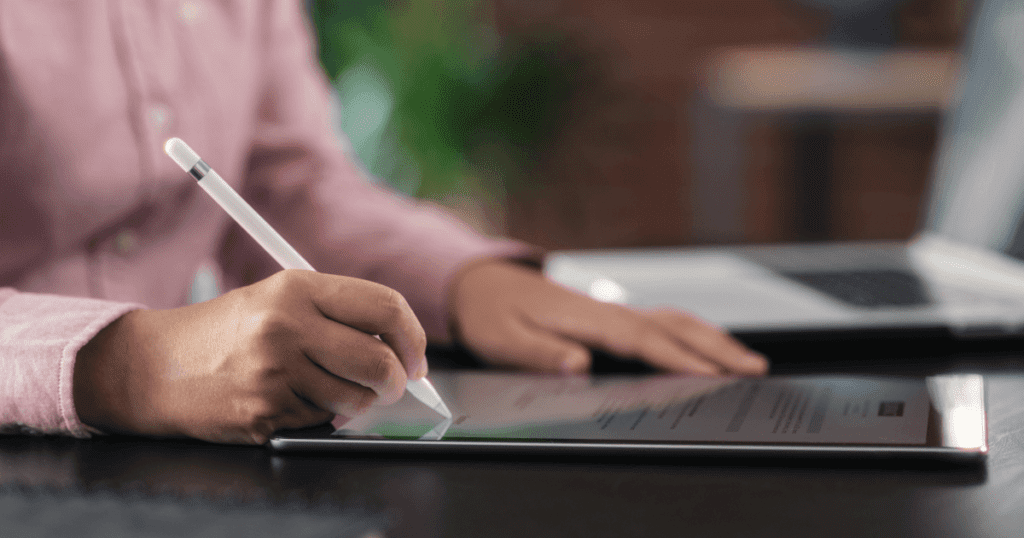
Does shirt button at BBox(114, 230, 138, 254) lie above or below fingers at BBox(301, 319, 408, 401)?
above

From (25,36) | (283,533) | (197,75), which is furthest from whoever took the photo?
(197,75)

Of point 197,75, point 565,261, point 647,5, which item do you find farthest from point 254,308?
point 647,5

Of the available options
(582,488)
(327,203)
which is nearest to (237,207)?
(582,488)

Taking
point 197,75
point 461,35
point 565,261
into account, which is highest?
point 461,35

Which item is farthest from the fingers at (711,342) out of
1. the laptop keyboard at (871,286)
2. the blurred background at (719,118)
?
the blurred background at (719,118)

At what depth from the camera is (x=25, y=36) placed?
1.52 feet

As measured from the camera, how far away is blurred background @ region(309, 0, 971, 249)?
2906 mm

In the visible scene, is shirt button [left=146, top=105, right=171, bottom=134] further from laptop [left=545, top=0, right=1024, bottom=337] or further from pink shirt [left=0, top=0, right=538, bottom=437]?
laptop [left=545, top=0, right=1024, bottom=337]

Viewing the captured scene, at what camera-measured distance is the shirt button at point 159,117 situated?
1.76 ft

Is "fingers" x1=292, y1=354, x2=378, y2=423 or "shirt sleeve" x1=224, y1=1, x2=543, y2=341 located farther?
"shirt sleeve" x1=224, y1=1, x2=543, y2=341

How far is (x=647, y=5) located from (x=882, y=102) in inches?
34.5

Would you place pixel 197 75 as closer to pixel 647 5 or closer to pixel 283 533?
pixel 283 533

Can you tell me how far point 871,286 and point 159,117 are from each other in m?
0.51

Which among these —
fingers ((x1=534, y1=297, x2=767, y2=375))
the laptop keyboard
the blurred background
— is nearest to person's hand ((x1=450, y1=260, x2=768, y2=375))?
fingers ((x1=534, y1=297, x2=767, y2=375))
